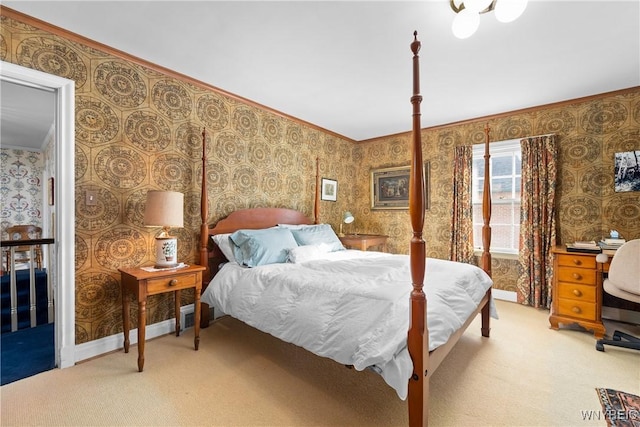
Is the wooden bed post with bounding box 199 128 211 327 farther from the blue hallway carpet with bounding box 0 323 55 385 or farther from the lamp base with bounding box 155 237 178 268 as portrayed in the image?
the blue hallway carpet with bounding box 0 323 55 385

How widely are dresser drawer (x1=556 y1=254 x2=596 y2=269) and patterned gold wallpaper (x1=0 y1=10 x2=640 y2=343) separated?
722mm

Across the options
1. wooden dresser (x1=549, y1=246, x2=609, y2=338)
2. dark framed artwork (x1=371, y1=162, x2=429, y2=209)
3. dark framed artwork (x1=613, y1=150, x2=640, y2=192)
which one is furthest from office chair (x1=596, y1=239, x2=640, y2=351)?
dark framed artwork (x1=371, y1=162, x2=429, y2=209)

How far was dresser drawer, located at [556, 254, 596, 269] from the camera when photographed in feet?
8.71

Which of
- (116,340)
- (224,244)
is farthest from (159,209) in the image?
(116,340)

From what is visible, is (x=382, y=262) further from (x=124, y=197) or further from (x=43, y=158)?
(x=43, y=158)

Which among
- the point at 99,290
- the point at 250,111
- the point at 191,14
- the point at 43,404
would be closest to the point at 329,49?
the point at 191,14

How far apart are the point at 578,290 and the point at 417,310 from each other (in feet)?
8.05

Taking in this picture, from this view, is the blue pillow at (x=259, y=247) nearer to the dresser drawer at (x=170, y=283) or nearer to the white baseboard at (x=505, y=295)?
the dresser drawer at (x=170, y=283)

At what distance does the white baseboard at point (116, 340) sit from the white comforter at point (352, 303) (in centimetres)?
41

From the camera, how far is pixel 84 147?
218 centimetres

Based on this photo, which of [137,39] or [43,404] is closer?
[43,404]

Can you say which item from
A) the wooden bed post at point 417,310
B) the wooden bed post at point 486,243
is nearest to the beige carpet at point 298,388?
the wooden bed post at point 486,243

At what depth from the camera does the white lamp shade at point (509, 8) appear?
5.13 feet

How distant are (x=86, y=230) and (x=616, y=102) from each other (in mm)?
5310
